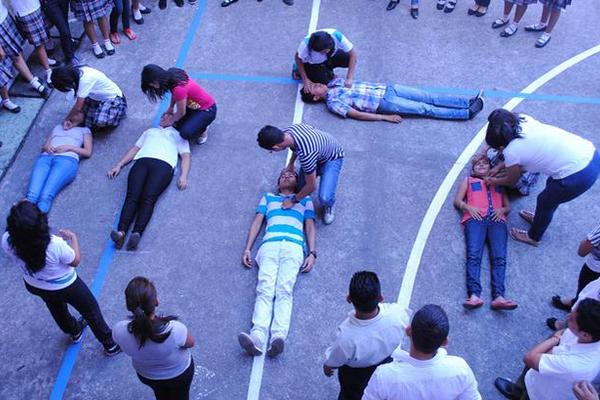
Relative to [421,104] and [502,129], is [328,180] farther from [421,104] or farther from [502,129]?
[421,104]

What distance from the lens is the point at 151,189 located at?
5.52 m

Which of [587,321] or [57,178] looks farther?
[57,178]

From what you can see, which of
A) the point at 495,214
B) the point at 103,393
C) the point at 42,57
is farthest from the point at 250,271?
the point at 42,57

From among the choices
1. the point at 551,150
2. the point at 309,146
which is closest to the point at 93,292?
the point at 309,146

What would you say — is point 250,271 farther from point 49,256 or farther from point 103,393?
point 49,256

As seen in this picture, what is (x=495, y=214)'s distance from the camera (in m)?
5.27

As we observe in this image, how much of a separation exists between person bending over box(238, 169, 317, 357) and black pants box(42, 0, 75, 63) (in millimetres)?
3467

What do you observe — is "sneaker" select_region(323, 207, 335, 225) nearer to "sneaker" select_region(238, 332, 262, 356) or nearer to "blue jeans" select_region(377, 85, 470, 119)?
"sneaker" select_region(238, 332, 262, 356)

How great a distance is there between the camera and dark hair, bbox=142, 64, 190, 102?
18.0ft

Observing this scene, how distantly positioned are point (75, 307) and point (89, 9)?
14.2ft

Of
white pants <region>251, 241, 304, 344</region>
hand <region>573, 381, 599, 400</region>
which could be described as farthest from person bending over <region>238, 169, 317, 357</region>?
hand <region>573, 381, 599, 400</region>

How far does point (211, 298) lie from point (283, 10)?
4.76 meters

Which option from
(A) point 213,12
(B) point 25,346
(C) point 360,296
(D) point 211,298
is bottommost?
(B) point 25,346

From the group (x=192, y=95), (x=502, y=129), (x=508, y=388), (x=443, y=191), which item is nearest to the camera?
(x=508, y=388)
